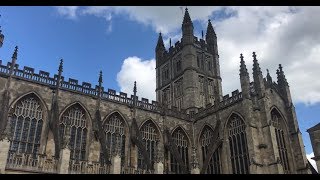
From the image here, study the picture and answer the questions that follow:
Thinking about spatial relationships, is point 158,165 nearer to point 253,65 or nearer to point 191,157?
point 191,157

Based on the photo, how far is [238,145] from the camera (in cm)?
2478

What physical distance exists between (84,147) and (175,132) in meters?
8.54

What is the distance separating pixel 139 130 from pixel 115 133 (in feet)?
6.75

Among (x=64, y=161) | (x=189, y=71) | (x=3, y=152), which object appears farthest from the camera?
(x=189, y=71)

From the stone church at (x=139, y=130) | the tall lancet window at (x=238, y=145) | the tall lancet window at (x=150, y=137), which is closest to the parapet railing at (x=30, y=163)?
the stone church at (x=139, y=130)

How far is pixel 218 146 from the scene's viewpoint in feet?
85.7

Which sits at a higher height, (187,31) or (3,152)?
(187,31)

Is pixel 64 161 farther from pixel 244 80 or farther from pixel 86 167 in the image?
pixel 244 80

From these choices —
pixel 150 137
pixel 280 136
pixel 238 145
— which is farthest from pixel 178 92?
pixel 280 136

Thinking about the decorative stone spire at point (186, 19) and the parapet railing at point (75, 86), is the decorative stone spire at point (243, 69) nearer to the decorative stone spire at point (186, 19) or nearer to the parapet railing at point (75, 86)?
the parapet railing at point (75, 86)

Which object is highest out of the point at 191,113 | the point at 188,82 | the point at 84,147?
the point at 188,82

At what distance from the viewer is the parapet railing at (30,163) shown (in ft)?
57.2

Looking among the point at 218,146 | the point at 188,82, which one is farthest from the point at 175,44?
the point at 218,146
